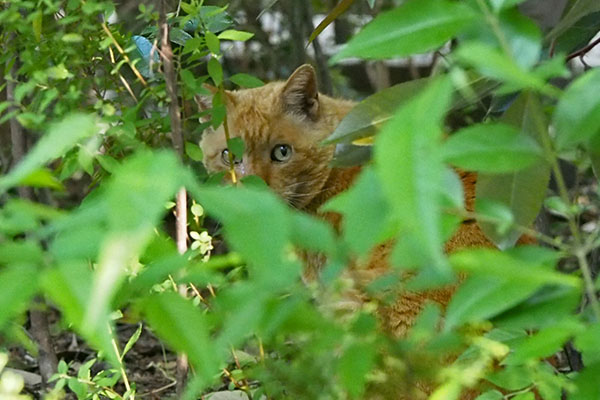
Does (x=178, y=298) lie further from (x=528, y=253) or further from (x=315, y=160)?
(x=315, y=160)

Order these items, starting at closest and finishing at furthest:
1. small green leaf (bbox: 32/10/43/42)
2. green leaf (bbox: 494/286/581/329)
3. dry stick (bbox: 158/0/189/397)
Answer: green leaf (bbox: 494/286/581/329), dry stick (bbox: 158/0/189/397), small green leaf (bbox: 32/10/43/42)

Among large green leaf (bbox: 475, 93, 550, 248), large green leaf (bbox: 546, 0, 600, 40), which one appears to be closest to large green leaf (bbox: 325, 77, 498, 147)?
large green leaf (bbox: 475, 93, 550, 248)

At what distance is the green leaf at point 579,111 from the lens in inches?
28.3

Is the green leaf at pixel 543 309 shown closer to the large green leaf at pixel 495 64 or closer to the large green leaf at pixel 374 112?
the large green leaf at pixel 495 64

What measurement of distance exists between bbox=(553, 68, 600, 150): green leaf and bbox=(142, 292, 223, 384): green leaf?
1.08ft

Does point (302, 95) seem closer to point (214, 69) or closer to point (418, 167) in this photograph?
point (214, 69)

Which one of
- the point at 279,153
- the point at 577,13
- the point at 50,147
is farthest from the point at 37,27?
the point at 50,147

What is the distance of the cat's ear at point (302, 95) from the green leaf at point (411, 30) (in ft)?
6.67

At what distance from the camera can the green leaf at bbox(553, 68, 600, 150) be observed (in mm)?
719

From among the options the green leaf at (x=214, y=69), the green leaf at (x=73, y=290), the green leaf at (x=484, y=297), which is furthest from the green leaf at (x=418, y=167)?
the green leaf at (x=214, y=69)

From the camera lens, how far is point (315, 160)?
2883 millimetres

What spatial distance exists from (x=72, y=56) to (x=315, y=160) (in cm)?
115

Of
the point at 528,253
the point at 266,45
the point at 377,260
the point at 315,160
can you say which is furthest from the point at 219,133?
the point at 528,253

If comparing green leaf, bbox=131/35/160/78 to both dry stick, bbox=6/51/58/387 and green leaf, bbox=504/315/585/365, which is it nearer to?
dry stick, bbox=6/51/58/387
